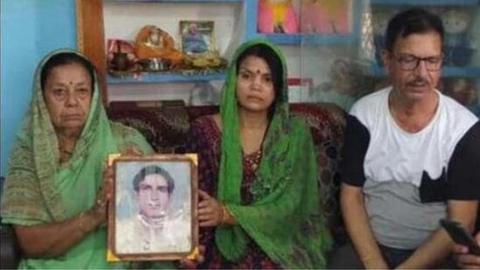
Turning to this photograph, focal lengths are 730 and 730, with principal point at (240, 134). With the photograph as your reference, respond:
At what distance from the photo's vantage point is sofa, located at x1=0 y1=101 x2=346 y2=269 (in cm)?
244

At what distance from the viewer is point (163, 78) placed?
2.93 metres

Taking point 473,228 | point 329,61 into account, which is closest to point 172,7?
point 329,61

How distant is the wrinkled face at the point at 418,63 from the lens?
2.10 metres

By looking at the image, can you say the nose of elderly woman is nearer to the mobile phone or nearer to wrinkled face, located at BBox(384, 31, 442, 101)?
wrinkled face, located at BBox(384, 31, 442, 101)

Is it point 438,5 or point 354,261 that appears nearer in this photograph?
point 354,261

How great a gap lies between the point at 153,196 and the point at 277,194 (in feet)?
1.39

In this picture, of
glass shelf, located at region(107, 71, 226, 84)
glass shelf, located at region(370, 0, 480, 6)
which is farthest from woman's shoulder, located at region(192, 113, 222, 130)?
glass shelf, located at region(370, 0, 480, 6)

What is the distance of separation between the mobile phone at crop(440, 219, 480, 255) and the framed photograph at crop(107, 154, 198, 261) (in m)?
0.67

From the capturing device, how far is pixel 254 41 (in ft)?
7.36

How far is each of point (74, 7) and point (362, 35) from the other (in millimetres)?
1247

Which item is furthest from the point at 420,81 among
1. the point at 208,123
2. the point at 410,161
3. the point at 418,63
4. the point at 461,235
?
the point at 208,123

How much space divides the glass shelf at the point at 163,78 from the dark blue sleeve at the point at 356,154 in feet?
2.93

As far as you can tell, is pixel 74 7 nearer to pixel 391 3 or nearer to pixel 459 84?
pixel 391 3

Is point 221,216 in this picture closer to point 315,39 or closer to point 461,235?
point 461,235
